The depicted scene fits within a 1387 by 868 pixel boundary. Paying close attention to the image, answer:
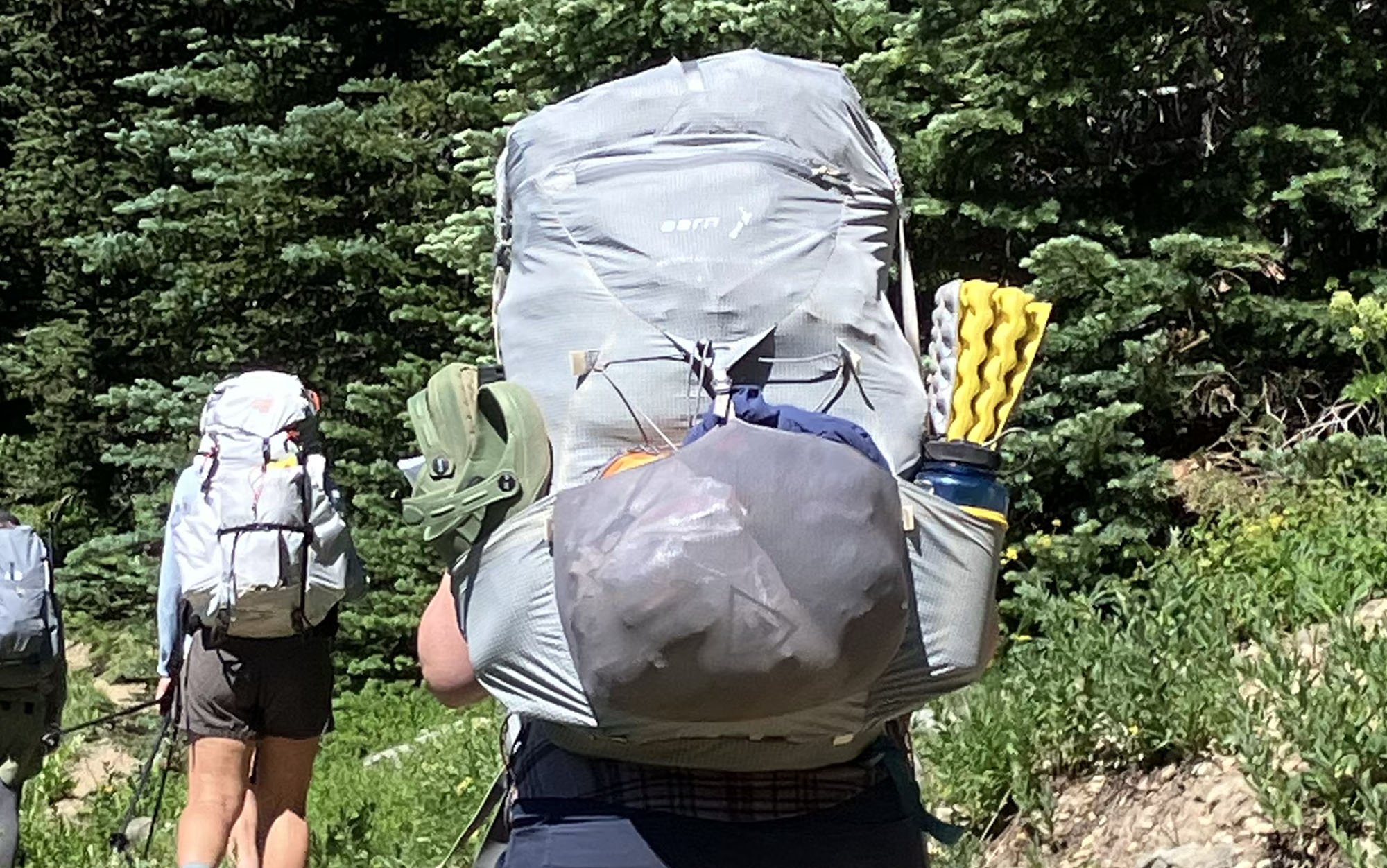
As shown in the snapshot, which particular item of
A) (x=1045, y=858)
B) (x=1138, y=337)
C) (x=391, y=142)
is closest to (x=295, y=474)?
(x=1045, y=858)

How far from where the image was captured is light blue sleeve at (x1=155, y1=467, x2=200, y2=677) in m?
4.43

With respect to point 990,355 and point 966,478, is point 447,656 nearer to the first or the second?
point 966,478

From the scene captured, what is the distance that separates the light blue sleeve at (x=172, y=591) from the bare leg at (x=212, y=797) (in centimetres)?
Answer: 27

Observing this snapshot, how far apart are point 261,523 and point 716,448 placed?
9.19 ft

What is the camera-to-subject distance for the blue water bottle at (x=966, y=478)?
198cm

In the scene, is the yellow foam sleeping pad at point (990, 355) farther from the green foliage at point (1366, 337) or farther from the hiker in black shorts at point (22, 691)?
the green foliage at point (1366, 337)

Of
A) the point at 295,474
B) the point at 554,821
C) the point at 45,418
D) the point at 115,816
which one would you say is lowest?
the point at 45,418

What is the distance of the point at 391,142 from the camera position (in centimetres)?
1027

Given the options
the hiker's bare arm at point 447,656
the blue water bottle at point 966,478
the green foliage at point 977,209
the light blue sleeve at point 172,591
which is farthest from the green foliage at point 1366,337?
the hiker's bare arm at point 447,656

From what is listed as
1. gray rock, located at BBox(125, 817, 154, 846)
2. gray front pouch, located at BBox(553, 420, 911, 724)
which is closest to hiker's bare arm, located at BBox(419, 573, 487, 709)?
gray front pouch, located at BBox(553, 420, 911, 724)

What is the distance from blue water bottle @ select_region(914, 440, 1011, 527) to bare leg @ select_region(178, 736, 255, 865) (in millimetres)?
3112

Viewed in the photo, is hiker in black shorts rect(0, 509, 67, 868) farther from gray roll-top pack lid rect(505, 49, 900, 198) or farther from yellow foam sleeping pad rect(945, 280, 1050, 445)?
yellow foam sleeping pad rect(945, 280, 1050, 445)

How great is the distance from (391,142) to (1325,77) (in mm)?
5886

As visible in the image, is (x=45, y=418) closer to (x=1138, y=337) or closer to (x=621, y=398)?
(x=1138, y=337)
